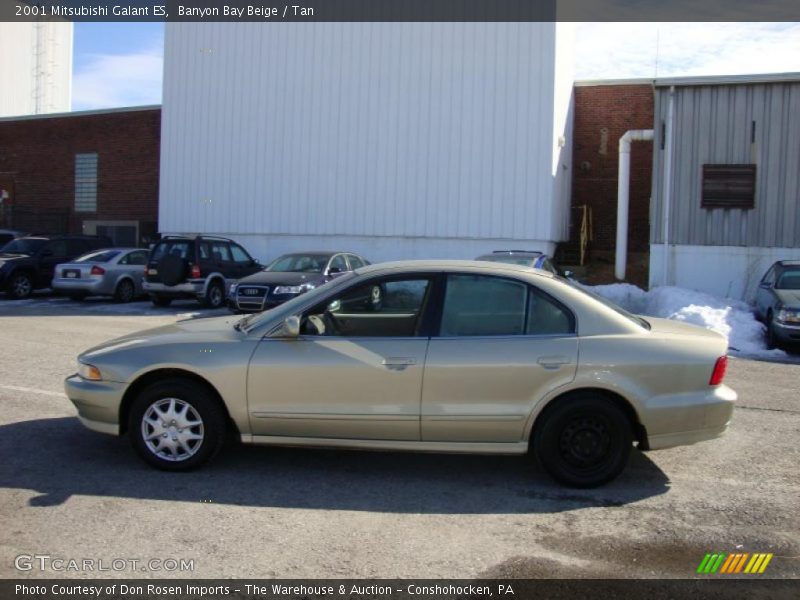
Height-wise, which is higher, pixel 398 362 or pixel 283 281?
pixel 283 281

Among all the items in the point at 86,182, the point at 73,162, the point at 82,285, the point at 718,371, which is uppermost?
the point at 73,162

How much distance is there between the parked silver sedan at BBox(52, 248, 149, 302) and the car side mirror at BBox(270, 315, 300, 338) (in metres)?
14.4

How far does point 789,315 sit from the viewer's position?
1242cm

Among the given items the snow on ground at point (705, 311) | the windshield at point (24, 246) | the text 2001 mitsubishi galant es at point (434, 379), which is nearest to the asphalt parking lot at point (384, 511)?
the text 2001 mitsubishi galant es at point (434, 379)

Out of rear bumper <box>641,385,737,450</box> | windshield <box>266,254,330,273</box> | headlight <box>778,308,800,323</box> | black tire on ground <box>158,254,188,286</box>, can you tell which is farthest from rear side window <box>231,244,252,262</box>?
rear bumper <box>641,385,737,450</box>

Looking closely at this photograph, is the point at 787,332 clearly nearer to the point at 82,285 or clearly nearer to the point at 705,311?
the point at 705,311

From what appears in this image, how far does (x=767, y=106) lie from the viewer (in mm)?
18703

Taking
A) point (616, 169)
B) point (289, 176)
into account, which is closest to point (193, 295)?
point (289, 176)

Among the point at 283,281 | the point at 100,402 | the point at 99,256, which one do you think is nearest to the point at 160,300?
the point at 99,256

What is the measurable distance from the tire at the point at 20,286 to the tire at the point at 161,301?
3.93 metres

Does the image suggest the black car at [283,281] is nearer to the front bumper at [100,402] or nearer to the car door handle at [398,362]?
the front bumper at [100,402]

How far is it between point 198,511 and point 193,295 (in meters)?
13.0

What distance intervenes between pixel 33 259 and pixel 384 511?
17.7 metres

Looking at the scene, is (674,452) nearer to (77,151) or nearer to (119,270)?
(119,270)
